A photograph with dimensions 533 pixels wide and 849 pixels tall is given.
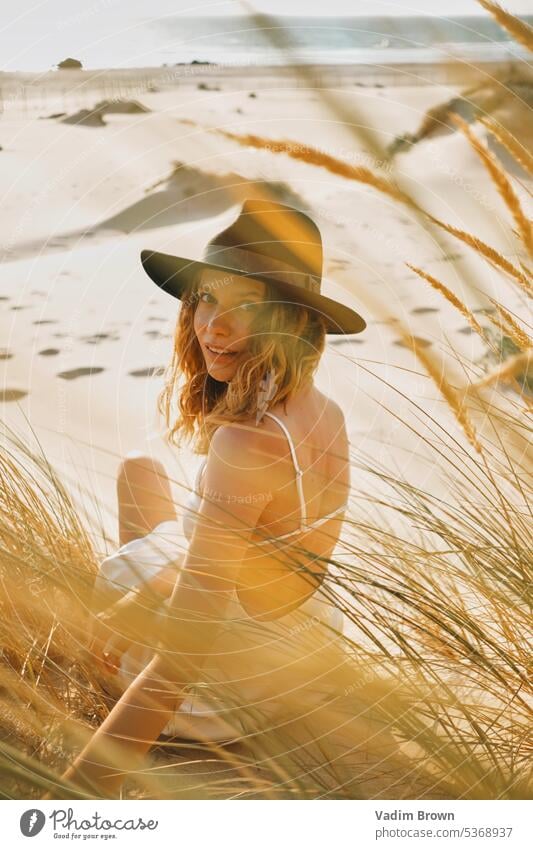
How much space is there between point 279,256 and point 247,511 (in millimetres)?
473

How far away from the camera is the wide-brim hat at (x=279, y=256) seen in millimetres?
1457

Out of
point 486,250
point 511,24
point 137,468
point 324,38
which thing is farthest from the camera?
point 324,38


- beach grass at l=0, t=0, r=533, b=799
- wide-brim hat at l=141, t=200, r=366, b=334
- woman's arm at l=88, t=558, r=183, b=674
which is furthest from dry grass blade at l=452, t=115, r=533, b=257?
woman's arm at l=88, t=558, r=183, b=674

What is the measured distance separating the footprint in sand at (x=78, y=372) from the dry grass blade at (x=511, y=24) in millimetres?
2728

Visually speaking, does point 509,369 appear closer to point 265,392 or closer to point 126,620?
point 265,392

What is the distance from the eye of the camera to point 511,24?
110cm

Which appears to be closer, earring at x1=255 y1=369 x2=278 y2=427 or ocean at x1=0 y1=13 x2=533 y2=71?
earring at x1=255 y1=369 x2=278 y2=427

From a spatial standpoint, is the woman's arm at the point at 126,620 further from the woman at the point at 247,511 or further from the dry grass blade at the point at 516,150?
the dry grass blade at the point at 516,150

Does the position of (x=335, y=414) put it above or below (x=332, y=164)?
below

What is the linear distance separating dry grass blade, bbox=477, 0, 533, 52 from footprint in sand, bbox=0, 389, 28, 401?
2.34 meters

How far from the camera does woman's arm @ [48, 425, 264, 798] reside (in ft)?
4.40

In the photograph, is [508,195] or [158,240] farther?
[158,240]

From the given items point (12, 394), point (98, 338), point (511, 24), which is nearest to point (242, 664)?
point (511, 24)

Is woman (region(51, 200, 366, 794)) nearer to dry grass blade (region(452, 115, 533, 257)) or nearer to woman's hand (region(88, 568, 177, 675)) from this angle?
woman's hand (region(88, 568, 177, 675))
